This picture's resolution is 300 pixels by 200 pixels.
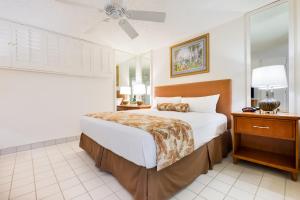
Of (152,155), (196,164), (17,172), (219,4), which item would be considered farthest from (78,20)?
(196,164)

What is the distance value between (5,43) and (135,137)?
3072 millimetres

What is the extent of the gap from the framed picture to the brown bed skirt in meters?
1.60

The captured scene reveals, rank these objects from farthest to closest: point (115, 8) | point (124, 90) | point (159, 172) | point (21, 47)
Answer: point (124, 90), point (21, 47), point (115, 8), point (159, 172)

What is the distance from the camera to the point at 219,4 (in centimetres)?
217

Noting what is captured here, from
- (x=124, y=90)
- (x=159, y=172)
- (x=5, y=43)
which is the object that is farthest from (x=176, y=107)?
(x=5, y=43)

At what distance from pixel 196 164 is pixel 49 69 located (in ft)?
10.7

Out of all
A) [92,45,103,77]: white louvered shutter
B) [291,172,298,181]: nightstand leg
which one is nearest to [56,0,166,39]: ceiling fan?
[92,45,103,77]: white louvered shutter

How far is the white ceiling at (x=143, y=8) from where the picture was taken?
2.13 metres

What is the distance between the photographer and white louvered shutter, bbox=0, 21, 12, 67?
2.47 m

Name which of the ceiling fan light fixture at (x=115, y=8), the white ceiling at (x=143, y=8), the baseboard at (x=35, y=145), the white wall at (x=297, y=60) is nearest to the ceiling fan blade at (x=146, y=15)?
the ceiling fan light fixture at (x=115, y=8)

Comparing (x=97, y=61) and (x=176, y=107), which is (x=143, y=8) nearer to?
(x=176, y=107)

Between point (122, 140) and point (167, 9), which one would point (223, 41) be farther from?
point (122, 140)

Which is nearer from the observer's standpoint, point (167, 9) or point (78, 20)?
point (167, 9)

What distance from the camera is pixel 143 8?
2.25 metres
